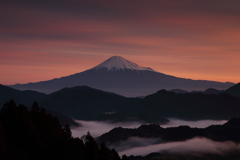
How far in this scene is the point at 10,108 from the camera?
90125 millimetres

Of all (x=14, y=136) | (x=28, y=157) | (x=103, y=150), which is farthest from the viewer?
(x=14, y=136)

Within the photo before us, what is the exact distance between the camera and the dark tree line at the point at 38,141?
229 feet

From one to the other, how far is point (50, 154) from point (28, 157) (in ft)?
19.8

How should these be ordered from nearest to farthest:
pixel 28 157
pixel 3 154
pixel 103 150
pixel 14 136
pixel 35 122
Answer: pixel 3 154, pixel 28 157, pixel 103 150, pixel 14 136, pixel 35 122

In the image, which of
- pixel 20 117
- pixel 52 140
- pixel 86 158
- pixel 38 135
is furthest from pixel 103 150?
pixel 20 117

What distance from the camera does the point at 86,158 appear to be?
76.3 metres

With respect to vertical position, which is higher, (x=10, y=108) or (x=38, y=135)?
(x=10, y=108)

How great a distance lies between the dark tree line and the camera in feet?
229

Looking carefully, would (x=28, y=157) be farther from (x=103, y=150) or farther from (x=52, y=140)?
(x=103, y=150)

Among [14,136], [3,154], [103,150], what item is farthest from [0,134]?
[103,150]

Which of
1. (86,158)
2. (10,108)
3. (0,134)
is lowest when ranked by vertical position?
(86,158)

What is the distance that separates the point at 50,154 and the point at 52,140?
5.75 meters

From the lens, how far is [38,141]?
83000 mm

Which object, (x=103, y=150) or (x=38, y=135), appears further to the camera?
(x=38, y=135)
